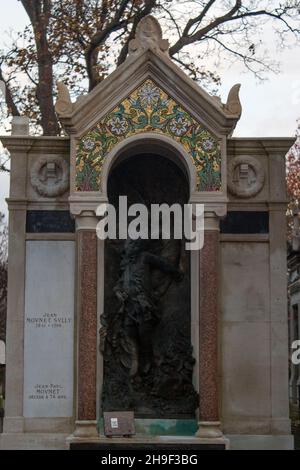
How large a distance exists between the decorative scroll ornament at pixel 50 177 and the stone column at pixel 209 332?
2.43 meters

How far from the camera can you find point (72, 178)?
583 inches

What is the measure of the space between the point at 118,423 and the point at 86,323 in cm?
155

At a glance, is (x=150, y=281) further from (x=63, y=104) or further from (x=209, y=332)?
(x=63, y=104)

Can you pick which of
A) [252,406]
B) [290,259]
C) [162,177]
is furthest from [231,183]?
[290,259]

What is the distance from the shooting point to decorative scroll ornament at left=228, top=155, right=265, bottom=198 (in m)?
15.5

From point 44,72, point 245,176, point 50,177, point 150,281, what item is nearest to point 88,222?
point 50,177

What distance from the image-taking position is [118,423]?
559 inches

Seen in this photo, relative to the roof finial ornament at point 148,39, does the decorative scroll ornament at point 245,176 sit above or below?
below

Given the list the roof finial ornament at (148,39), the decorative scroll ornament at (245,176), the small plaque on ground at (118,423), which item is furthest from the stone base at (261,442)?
the roof finial ornament at (148,39)

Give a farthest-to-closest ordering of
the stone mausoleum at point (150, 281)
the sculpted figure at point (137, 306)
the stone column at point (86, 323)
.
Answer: the sculpted figure at point (137, 306) < the stone mausoleum at point (150, 281) < the stone column at point (86, 323)

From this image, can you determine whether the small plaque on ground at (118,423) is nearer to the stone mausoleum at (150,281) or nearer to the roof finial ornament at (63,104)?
the stone mausoleum at (150,281)
